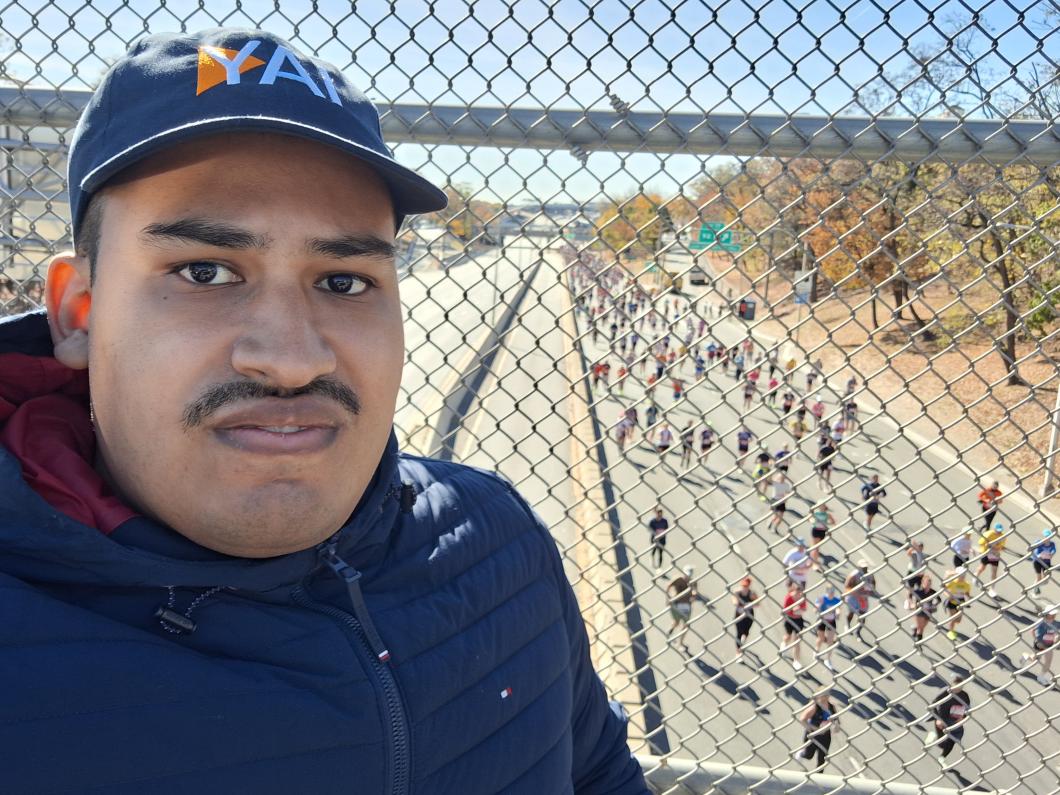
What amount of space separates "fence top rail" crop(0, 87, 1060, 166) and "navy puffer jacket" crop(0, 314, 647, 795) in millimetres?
1260

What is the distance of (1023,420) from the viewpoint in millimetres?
15320

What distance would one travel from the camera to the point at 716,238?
2818mm

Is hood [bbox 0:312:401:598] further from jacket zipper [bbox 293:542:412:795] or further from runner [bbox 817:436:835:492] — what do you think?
runner [bbox 817:436:835:492]

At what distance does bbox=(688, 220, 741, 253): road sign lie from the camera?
2830 mm

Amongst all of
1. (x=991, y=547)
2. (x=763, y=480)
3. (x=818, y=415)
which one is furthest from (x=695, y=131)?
(x=818, y=415)

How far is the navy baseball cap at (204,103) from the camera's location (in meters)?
1.12

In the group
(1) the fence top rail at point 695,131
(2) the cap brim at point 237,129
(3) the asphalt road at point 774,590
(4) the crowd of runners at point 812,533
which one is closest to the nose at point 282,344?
(2) the cap brim at point 237,129

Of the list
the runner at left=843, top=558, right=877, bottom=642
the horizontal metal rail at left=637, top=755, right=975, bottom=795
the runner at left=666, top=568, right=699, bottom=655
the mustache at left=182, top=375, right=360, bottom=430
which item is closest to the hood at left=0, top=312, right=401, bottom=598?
the mustache at left=182, top=375, right=360, bottom=430

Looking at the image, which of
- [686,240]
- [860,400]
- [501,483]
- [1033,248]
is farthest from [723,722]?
[860,400]

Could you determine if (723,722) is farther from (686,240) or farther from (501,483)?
(501,483)

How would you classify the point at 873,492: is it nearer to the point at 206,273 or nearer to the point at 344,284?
the point at 344,284

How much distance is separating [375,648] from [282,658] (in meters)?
0.16

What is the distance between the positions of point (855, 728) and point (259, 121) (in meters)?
13.2

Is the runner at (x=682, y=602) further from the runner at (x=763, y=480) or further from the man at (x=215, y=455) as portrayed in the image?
the man at (x=215, y=455)
